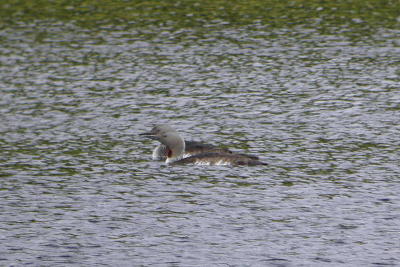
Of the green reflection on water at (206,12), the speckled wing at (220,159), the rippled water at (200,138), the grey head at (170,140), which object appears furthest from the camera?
the green reflection on water at (206,12)

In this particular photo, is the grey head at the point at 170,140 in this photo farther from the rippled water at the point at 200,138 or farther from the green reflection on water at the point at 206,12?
the green reflection on water at the point at 206,12

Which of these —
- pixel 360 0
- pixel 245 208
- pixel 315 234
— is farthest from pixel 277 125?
pixel 360 0

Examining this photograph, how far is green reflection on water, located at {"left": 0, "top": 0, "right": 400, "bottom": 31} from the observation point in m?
44.7

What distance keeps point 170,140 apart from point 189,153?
24.6 inches

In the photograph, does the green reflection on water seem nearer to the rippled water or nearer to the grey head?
the rippled water

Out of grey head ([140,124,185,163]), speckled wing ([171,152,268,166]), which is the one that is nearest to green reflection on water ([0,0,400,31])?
grey head ([140,124,185,163])

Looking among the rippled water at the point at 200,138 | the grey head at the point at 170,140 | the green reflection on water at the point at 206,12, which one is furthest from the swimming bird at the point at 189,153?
the green reflection on water at the point at 206,12

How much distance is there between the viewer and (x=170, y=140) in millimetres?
24562

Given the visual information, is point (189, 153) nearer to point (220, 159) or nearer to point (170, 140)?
point (170, 140)

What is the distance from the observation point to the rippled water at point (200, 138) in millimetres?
17828

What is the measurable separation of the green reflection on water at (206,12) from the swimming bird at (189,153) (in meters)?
20.0

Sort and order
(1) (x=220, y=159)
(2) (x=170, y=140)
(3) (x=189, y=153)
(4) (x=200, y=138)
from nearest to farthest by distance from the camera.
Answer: (1) (x=220, y=159) < (3) (x=189, y=153) < (2) (x=170, y=140) < (4) (x=200, y=138)

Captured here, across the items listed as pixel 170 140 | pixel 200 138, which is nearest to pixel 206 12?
pixel 200 138

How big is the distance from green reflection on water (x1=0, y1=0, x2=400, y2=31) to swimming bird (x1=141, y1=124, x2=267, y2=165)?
65.6ft
